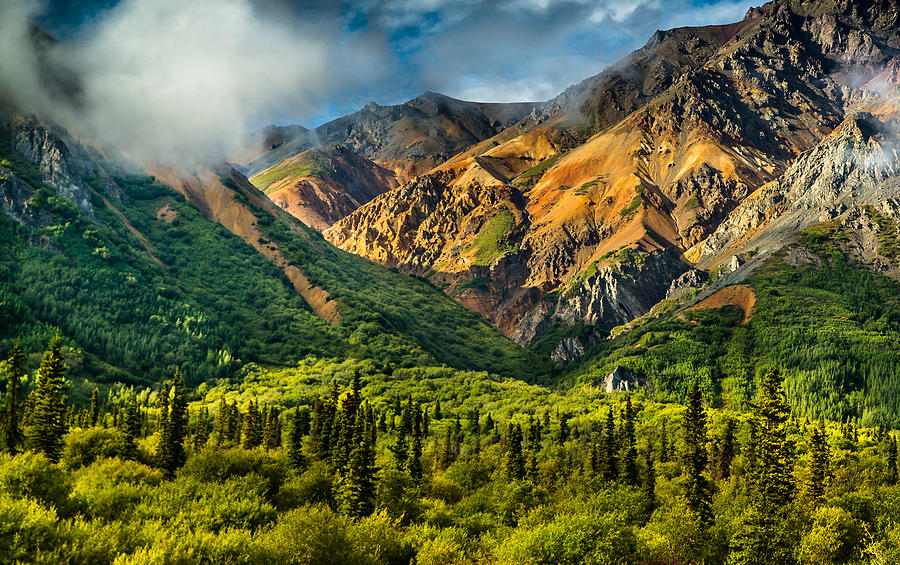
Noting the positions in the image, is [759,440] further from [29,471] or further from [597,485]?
[29,471]

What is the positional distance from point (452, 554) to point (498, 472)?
5776 cm

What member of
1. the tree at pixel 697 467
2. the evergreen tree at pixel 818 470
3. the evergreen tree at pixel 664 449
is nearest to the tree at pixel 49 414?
the tree at pixel 697 467

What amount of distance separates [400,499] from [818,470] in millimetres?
68432

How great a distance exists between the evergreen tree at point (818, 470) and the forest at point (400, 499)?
1.31ft

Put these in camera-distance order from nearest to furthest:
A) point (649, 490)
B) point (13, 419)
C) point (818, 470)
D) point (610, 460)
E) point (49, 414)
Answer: point (13, 419), point (49, 414), point (649, 490), point (818, 470), point (610, 460)

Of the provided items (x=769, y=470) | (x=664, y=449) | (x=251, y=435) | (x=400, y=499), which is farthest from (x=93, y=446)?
(x=664, y=449)

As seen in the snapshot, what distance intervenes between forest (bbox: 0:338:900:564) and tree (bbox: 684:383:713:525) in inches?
10.9

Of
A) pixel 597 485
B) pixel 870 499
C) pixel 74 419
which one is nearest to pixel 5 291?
pixel 74 419

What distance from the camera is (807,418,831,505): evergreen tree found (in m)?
95.3

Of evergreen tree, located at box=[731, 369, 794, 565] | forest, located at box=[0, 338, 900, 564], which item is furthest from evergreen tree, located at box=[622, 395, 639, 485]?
evergreen tree, located at box=[731, 369, 794, 565]

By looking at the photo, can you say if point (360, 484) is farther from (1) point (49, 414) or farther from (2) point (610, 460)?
(2) point (610, 460)

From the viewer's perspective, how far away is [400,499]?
7706 cm

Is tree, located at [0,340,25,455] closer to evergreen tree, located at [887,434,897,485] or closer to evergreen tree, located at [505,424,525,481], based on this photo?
evergreen tree, located at [505,424,525,481]

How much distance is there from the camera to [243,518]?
57250mm
